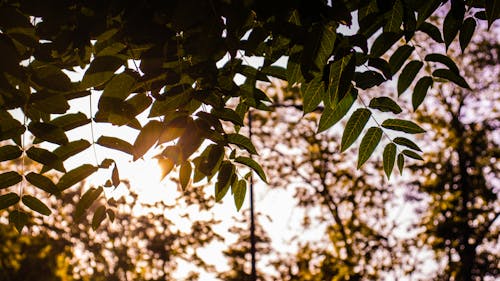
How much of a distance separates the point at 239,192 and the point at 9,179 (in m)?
1.27

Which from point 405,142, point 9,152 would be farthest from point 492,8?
point 9,152

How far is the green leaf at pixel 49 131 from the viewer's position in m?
2.16

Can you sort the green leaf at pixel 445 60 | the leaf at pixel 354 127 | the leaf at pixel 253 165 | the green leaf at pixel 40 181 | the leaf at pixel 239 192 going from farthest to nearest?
1. the leaf at pixel 239 192
2. the leaf at pixel 253 165
3. the green leaf at pixel 40 181
4. the leaf at pixel 354 127
5. the green leaf at pixel 445 60

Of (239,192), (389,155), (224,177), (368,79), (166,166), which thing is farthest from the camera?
(239,192)

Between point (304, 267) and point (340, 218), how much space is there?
12.5 ft

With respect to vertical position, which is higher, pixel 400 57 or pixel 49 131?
pixel 400 57

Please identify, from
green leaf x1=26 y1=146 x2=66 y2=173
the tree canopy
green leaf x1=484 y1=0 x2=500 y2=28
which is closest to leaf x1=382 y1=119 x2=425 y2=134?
the tree canopy

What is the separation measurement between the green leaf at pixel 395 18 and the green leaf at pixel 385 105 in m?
0.42

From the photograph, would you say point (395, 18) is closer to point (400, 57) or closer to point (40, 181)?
point (400, 57)

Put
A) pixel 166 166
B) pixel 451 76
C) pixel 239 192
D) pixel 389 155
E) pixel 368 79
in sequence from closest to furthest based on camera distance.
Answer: pixel 166 166 → pixel 368 79 → pixel 451 76 → pixel 389 155 → pixel 239 192

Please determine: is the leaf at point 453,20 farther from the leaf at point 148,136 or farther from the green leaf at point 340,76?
the leaf at point 148,136

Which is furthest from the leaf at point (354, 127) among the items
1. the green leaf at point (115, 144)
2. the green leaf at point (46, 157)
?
the green leaf at point (46, 157)

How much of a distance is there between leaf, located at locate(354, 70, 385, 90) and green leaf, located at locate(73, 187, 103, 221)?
1.54m

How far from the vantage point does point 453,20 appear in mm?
2111
